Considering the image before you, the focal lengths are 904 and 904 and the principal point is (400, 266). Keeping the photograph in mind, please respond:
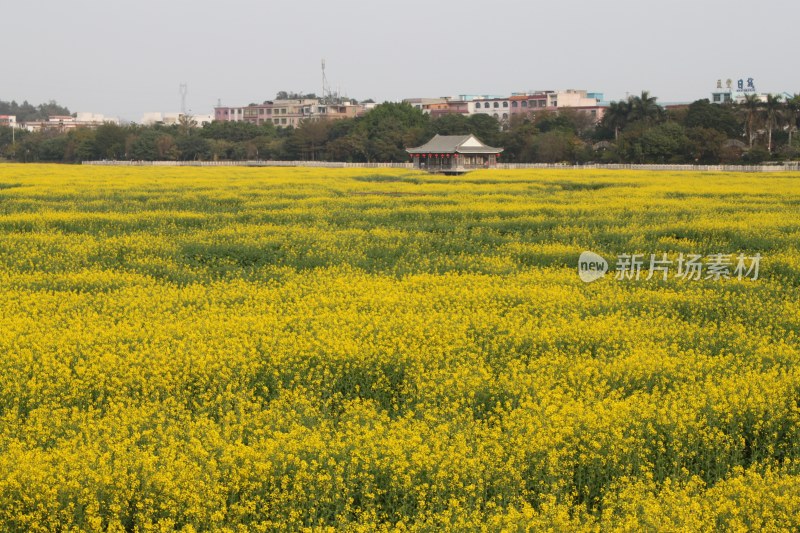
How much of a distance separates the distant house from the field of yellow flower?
1893 inches

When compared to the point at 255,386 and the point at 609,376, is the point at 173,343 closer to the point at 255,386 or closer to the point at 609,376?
the point at 255,386

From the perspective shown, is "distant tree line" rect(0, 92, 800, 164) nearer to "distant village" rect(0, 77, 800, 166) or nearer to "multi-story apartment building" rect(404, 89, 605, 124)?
"distant village" rect(0, 77, 800, 166)

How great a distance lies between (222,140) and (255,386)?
9495cm

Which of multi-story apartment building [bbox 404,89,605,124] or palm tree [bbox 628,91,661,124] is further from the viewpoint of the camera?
multi-story apartment building [bbox 404,89,605,124]

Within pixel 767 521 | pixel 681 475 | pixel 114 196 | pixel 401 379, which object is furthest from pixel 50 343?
pixel 114 196

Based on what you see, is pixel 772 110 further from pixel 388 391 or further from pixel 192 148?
pixel 388 391

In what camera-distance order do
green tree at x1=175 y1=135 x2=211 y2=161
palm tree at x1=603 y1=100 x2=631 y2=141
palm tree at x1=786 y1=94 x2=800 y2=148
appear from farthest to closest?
green tree at x1=175 y1=135 x2=211 y2=161 → palm tree at x1=603 y1=100 x2=631 y2=141 → palm tree at x1=786 y1=94 x2=800 y2=148

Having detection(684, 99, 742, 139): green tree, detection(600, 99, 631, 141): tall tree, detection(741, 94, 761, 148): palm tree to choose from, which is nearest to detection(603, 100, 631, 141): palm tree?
detection(600, 99, 631, 141): tall tree

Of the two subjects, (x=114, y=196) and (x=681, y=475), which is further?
(x=114, y=196)

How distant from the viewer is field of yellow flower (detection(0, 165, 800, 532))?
281 inches

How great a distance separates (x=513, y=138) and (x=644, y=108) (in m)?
12.5

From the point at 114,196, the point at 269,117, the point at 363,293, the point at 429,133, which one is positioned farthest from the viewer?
the point at 269,117

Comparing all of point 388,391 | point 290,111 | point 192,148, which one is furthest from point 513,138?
point 290,111

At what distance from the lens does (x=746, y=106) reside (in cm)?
7912
